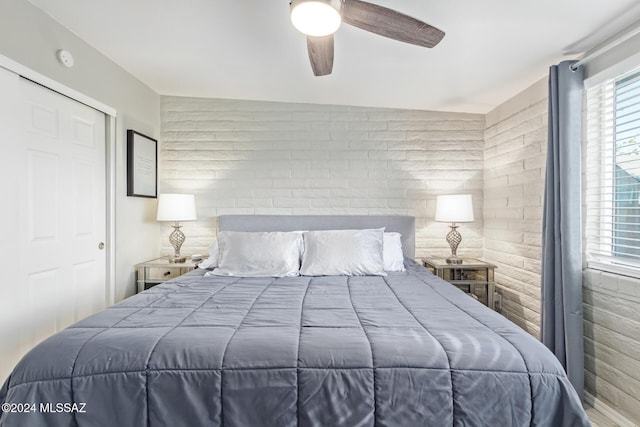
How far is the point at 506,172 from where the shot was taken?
3.10 m

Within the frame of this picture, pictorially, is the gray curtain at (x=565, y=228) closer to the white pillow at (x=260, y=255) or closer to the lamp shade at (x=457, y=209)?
the lamp shade at (x=457, y=209)

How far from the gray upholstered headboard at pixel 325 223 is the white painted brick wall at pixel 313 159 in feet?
0.32

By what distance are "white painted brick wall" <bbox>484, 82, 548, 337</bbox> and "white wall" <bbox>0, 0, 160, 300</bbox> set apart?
3438 mm

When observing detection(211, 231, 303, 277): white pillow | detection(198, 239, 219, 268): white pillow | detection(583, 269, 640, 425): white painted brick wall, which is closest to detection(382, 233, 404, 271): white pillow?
detection(211, 231, 303, 277): white pillow

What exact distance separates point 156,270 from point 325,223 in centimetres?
167

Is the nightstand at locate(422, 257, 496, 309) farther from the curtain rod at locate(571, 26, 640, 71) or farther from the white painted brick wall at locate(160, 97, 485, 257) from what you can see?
the curtain rod at locate(571, 26, 640, 71)

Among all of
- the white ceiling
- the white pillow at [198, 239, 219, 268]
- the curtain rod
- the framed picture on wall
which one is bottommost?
the white pillow at [198, 239, 219, 268]

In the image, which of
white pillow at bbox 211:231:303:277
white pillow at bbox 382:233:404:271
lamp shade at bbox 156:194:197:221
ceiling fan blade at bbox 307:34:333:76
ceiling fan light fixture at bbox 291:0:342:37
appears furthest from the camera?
lamp shade at bbox 156:194:197:221

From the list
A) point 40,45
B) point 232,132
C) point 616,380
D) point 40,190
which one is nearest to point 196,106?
point 232,132

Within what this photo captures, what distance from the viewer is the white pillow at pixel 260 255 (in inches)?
104

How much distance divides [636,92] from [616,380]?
1697 millimetres

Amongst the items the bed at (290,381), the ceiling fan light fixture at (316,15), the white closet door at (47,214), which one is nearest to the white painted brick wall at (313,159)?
the white closet door at (47,214)

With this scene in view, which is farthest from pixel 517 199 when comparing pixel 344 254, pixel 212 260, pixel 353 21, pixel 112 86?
pixel 112 86

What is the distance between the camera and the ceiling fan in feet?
4.98
